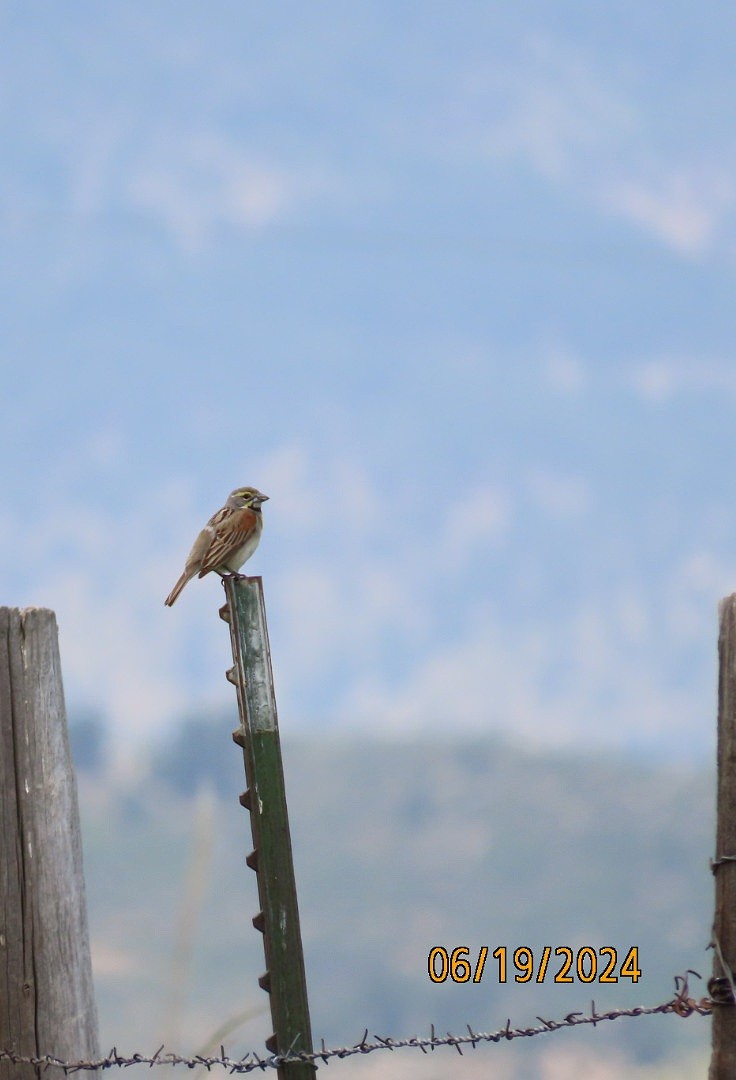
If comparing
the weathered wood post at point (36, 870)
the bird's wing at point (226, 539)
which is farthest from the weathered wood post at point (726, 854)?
the bird's wing at point (226, 539)

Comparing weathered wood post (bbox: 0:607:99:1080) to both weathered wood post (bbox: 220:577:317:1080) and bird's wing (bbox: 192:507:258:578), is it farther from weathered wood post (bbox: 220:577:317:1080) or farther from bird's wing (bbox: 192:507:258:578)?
bird's wing (bbox: 192:507:258:578)

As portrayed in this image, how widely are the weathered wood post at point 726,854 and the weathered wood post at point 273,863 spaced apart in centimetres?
131

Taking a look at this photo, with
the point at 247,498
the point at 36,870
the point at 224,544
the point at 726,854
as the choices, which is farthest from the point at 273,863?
the point at 247,498

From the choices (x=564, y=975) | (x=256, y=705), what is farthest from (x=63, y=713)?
(x=564, y=975)

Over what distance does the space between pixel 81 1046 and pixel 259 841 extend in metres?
0.92

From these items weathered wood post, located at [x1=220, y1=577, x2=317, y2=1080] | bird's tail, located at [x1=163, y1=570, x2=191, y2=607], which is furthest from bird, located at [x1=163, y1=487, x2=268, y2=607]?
weathered wood post, located at [x1=220, y1=577, x2=317, y2=1080]

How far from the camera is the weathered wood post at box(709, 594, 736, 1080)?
3303 mm

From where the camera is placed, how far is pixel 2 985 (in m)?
3.95

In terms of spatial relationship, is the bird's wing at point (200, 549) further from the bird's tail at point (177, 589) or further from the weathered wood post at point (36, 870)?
the weathered wood post at point (36, 870)

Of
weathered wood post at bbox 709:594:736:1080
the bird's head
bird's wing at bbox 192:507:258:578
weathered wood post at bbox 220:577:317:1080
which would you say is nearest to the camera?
weathered wood post at bbox 709:594:736:1080

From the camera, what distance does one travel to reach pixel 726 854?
331cm

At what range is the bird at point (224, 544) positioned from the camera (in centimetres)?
591

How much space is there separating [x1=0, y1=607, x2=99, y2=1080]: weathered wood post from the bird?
1.89 meters

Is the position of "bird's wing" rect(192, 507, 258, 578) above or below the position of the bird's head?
below
